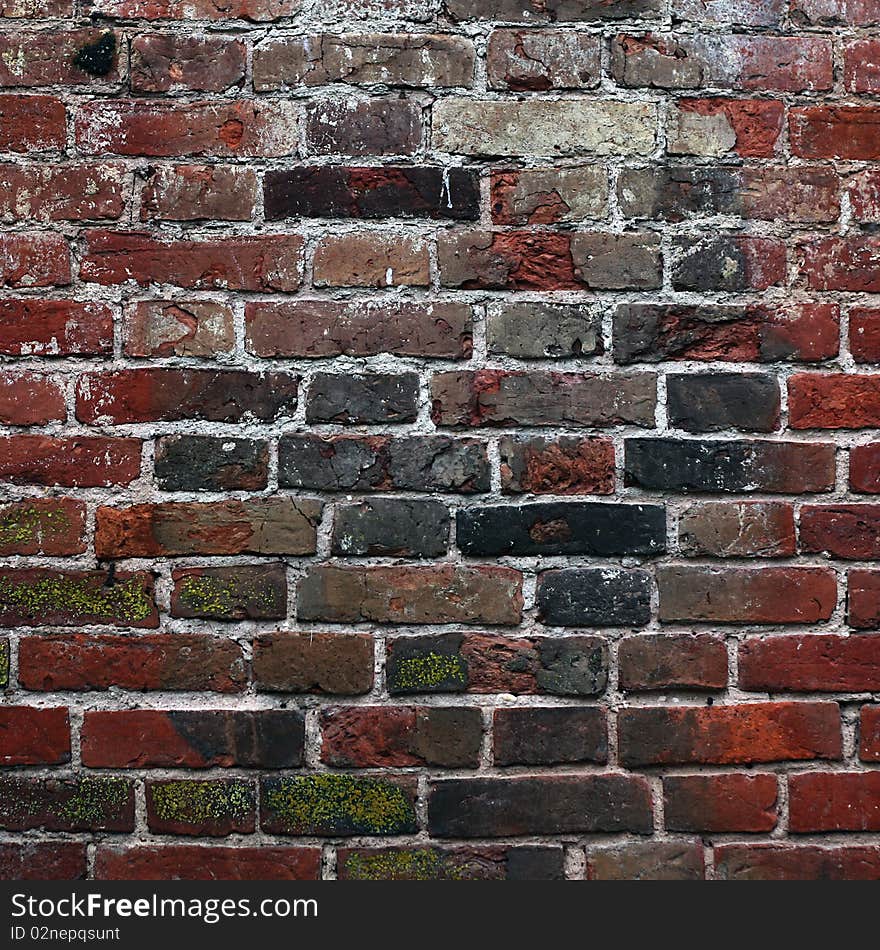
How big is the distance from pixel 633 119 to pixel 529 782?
961 millimetres

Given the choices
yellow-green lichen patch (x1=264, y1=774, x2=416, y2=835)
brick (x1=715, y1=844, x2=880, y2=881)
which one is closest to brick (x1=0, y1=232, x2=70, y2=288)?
yellow-green lichen patch (x1=264, y1=774, x2=416, y2=835)

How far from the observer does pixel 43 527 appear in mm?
1358

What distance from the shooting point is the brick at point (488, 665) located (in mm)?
1358

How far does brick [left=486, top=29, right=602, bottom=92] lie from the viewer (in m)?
1.37

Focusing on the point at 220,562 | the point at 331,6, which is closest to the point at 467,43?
the point at 331,6

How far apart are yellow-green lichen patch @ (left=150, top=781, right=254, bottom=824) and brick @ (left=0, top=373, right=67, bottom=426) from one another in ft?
1.80

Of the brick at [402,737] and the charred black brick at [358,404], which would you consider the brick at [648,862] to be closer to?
the brick at [402,737]

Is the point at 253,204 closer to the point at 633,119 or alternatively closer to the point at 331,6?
the point at 331,6

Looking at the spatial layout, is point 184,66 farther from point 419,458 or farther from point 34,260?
point 419,458

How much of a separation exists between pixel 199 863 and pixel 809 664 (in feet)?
3.00

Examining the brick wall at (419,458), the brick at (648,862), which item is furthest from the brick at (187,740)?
the brick at (648,862)

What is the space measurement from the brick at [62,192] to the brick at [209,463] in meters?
0.35

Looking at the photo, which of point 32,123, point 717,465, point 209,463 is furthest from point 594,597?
point 32,123

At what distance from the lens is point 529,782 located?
1.36m
